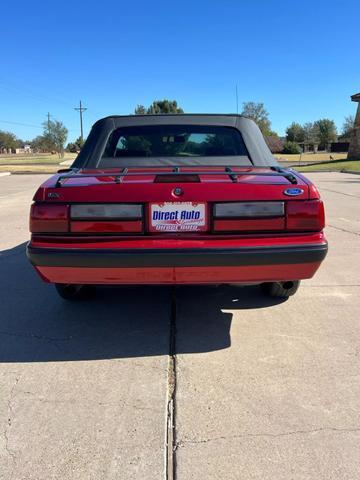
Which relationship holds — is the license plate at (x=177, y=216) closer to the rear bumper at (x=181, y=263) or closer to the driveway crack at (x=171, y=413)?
the rear bumper at (x=181, y=263)

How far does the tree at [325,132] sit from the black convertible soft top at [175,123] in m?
93.9

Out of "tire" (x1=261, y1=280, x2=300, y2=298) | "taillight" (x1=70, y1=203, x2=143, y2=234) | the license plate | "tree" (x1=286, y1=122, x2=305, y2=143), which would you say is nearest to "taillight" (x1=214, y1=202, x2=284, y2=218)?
the license plate

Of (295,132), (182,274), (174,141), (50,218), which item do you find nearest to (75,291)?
(50,218)

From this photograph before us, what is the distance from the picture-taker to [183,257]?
2.91m

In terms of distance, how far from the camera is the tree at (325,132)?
3664 inches

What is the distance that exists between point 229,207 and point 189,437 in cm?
136

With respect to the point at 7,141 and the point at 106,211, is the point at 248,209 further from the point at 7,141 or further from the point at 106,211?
the point at 7,141

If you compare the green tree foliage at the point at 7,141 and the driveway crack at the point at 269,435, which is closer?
the driveway crack at the point at 269,435

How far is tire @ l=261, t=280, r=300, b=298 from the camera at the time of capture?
13.0 ft

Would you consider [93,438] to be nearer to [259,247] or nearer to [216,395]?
[216,395]

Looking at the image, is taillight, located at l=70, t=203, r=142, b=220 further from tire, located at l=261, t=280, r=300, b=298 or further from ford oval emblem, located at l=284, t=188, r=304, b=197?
tire, located at l=261, t=280, r=300, b=298

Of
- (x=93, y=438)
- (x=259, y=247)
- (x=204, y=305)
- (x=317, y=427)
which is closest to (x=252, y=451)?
(x=317, y=427)

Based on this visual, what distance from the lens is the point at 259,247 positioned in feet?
9.66

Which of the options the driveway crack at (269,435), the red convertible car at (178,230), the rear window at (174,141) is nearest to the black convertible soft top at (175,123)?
the rear window at (174,141)
